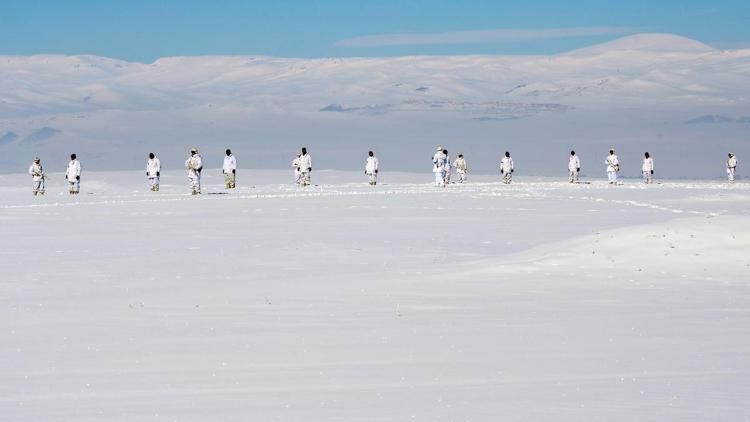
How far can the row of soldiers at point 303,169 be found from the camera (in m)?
53.9

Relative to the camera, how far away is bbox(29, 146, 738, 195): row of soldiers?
53.9 meters

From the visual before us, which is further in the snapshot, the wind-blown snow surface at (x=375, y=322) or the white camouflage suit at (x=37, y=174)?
the white camouflage suit at (x=37, y=174)

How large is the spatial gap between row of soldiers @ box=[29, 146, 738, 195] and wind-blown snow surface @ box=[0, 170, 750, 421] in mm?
18844

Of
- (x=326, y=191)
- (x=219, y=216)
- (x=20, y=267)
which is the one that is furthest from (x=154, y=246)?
(x=326, y=191)

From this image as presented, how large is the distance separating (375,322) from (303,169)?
4583cm

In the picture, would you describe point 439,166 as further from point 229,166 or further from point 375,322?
point 375,322

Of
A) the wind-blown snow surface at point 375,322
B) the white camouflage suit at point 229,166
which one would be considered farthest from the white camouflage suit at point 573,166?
the wind-blown snow surface at point 375,322

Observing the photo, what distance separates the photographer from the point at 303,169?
6112 cm

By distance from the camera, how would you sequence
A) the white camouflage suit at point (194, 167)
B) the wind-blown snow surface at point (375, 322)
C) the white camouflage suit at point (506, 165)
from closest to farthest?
the wind-blown snow surface at point (375, 322), the white camouflage suit at point (194, 167), the white camouflage suit at point (506, 165)

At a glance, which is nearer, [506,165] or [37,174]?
[37,174]

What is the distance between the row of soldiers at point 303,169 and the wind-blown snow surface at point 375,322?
18844mm

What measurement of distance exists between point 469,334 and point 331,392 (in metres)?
3.69

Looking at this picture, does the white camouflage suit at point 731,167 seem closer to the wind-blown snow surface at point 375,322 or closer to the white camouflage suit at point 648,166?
the white camouflage suit at point 648,166

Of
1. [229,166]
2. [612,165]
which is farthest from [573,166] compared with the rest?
[229,166]
